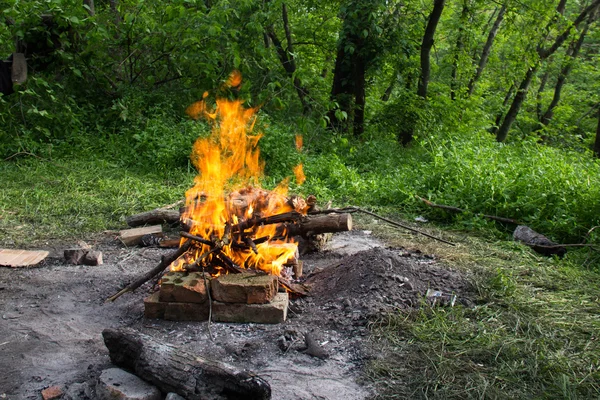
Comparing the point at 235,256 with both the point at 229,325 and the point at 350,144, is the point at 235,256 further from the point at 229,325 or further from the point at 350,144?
the point at 350,144

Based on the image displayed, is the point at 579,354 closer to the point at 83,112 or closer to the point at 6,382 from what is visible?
the point at 6,382

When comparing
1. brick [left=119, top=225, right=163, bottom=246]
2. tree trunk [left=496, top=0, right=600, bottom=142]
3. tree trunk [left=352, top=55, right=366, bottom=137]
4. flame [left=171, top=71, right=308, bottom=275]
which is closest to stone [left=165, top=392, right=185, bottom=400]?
flame [left=171, top=71, right=308, bottom=275]

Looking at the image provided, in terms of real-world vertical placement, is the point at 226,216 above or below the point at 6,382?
above

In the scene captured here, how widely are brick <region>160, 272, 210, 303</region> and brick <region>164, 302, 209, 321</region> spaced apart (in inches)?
1.2

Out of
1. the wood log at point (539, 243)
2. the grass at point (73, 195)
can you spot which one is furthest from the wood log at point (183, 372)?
the wood log at point (539, 243)

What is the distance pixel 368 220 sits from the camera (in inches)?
278

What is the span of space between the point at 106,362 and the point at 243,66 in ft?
27.1

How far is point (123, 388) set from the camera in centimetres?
282

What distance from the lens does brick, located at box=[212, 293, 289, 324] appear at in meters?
3.80

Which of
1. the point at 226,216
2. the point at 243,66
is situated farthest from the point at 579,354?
the point at 243,66

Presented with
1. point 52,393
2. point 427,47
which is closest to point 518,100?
point 427,47

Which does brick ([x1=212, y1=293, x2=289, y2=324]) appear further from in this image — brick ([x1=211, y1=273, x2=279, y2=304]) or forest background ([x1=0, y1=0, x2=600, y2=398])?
forest background ([x1=0, y1=0, x2=600, y2=398])

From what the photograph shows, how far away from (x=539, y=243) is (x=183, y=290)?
4.02 metres

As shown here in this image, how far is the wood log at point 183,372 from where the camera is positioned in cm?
273
